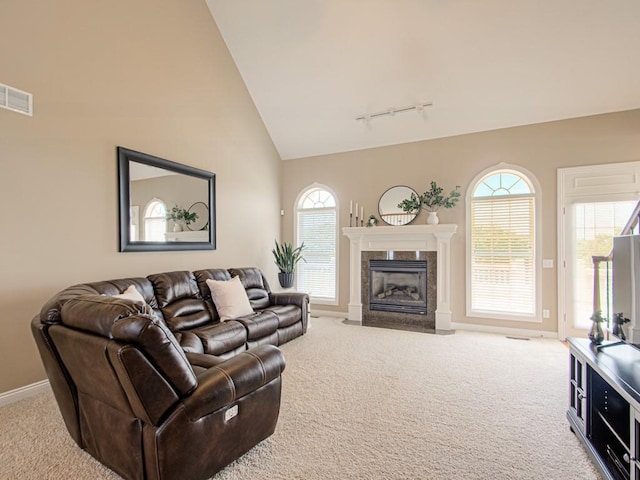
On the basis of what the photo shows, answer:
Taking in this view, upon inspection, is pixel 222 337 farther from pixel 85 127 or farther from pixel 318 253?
pixel 318 253

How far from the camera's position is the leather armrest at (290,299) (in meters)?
4.47

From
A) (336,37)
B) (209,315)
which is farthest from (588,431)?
(336,37)

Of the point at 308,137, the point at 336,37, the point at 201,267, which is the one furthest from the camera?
the point at 308,137

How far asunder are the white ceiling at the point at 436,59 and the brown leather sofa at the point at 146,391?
3986 millimetres

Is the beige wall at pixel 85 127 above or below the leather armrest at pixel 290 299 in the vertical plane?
above

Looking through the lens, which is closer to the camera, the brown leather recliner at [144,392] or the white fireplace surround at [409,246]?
the brown leather recliner at [144,392]

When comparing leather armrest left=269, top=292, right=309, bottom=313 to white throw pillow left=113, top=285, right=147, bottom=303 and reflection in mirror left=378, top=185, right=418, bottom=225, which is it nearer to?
white throw pillow left=113, top=285, right=147, bottom=303

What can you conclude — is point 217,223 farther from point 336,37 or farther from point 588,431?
point 588,431

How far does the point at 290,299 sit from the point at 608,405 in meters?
3.38

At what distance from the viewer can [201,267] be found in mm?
4453

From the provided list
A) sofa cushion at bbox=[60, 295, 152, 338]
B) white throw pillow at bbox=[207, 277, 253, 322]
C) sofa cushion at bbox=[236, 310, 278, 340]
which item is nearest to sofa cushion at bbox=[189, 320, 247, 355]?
sofa cushion at bbox=[236, 310, 278, 340]

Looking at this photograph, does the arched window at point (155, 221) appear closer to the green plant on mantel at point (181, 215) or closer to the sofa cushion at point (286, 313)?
the green plant on mantel at point (181, 215)

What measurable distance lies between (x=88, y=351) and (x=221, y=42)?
15.2 ft

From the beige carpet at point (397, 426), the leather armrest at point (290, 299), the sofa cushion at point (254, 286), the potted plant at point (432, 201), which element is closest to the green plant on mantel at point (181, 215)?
the sofa cushion at point (254, 286)
